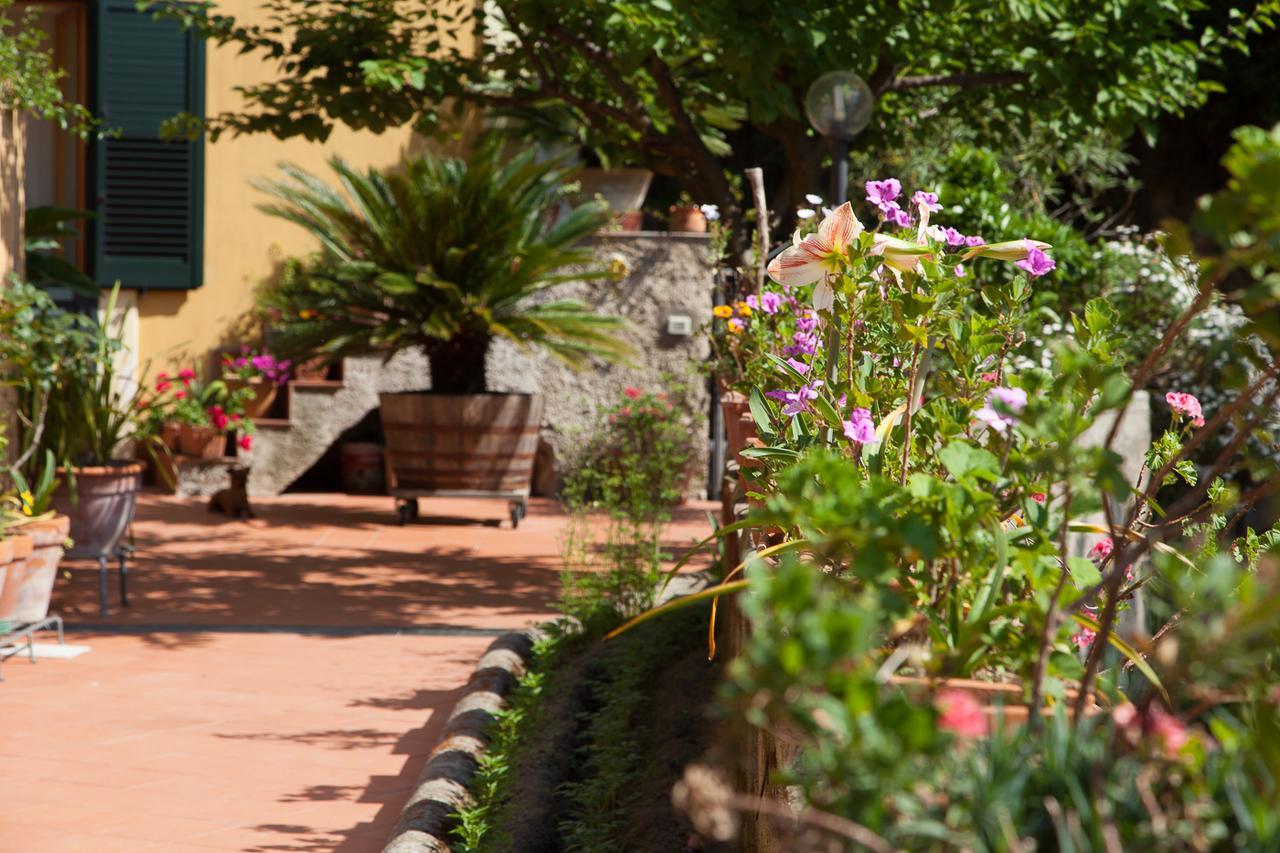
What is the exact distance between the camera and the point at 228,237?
34.4 feet

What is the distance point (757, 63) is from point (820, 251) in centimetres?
349

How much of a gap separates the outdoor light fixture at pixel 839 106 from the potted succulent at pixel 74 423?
302cm

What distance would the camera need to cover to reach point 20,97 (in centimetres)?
565

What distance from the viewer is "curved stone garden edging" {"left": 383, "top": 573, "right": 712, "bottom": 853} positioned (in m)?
2.80

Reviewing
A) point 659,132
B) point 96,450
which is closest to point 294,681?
point 96,450

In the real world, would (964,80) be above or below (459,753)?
above

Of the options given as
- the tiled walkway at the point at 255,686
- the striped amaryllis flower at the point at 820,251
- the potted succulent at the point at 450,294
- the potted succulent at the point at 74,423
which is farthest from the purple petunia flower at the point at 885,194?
the potted succulent at the point at 450,294

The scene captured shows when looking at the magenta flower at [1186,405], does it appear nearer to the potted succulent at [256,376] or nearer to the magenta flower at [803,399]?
the magenta flower at [803,399]

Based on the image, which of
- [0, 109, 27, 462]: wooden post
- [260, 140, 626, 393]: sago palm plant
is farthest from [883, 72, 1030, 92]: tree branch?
[0, 109, 27, 462]: wooden post

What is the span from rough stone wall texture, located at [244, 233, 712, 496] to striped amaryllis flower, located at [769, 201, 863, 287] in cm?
760

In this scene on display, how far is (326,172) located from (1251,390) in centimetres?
985

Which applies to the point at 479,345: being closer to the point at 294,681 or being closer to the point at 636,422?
the point at 636,422

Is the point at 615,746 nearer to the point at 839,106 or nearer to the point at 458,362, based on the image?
the point at 839,106

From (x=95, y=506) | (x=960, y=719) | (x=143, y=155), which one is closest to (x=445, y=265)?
(x=95, y=506)
